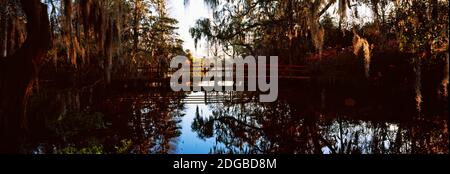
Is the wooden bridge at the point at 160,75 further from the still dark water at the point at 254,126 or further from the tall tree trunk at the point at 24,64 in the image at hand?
the tall tree trunk at the point at 24,64

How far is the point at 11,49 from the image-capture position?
24.7 feet

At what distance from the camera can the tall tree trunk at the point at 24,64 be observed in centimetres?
650

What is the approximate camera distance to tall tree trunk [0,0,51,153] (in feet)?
21.3

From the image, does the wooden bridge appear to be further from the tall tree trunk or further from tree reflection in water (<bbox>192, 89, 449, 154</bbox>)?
the tall tree trunk

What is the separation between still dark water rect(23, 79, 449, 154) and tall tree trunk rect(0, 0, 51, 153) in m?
0.86


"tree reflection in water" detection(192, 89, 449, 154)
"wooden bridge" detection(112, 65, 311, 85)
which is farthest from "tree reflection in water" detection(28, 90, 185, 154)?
"wooden bridge" detection(112, 65, 311, 85)

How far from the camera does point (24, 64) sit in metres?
6.51

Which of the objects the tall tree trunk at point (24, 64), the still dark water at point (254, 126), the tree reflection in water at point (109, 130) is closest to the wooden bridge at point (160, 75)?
the still dark water at point (254, 126)

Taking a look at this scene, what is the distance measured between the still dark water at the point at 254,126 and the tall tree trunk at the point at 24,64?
0.86 m

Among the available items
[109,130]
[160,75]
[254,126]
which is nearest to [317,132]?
[254,126]
